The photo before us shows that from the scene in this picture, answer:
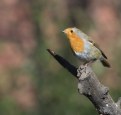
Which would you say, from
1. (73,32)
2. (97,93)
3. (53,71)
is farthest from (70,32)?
(53,71)

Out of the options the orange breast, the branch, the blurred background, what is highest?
the blurred background

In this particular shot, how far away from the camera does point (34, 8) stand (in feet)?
26.2

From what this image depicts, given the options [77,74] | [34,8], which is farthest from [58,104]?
[77,74]

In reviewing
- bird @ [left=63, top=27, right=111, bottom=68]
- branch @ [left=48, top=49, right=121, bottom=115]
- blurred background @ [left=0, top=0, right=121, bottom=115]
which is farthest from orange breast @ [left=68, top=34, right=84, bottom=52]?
blurred background @ [left=0, top=0, right=121, bottom=115]

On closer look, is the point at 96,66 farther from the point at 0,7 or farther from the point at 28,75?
the point at 0,7

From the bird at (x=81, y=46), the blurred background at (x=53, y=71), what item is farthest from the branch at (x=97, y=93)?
the blurred background at (x=53, y=71)

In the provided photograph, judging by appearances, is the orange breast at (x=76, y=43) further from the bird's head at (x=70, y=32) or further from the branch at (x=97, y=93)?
the branch at (x=97, y=93)

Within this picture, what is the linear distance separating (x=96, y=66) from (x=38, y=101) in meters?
0.92

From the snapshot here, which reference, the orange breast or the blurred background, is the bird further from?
the blurred background

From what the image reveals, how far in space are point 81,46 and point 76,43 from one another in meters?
0.05

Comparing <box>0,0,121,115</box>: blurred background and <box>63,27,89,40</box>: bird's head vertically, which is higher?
<box>0,0,121,115</box>: blurred background

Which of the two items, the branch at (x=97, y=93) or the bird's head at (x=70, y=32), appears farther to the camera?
the bird's head at (x=70, y=32)

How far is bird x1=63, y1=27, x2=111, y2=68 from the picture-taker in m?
4.77

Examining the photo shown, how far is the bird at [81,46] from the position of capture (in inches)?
188
